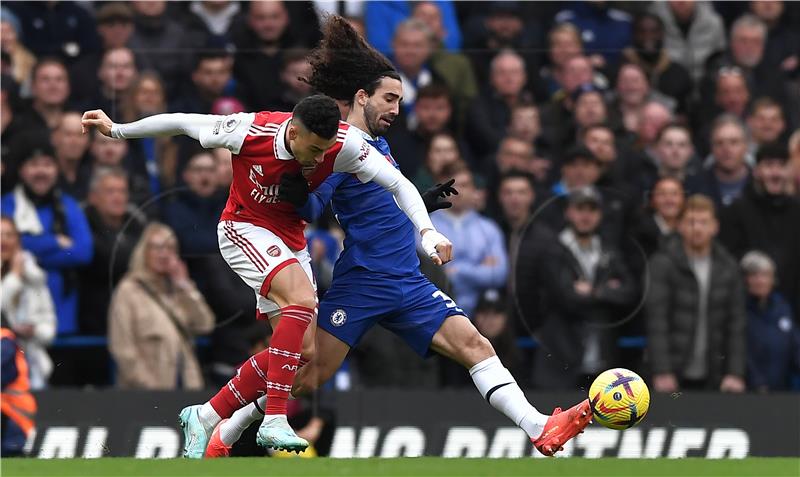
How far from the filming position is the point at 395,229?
8.58 m

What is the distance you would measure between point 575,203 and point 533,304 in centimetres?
76

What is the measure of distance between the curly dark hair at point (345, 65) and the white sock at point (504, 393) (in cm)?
155

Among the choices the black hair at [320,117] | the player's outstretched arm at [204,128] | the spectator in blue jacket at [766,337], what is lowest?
the spectator in blue jacket at [766,337]

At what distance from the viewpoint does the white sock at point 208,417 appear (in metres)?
8.46

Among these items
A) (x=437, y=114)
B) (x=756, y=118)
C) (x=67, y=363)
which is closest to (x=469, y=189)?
(x=437, y=114)

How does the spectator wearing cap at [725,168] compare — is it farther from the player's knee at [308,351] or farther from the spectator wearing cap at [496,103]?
the player's knee at [308,351]

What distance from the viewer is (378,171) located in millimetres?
7938

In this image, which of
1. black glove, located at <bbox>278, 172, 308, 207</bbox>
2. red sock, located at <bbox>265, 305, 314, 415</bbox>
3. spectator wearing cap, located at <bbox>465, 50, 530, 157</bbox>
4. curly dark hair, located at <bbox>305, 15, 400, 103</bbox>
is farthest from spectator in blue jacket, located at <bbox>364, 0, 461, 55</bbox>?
red sock, located at <bbox>265, 305, 314, 415</bbox>

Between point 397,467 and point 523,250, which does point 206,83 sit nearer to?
point 523,250

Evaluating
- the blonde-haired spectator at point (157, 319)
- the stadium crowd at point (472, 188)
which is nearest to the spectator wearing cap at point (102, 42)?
the stadium crowd at point (472, 188)

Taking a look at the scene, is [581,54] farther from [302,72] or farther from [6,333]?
[6,333]

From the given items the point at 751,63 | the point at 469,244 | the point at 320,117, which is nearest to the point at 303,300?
the point at 320,117

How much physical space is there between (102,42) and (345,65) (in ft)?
10.4

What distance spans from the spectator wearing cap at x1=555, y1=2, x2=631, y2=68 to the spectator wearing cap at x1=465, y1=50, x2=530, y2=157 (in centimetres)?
51
